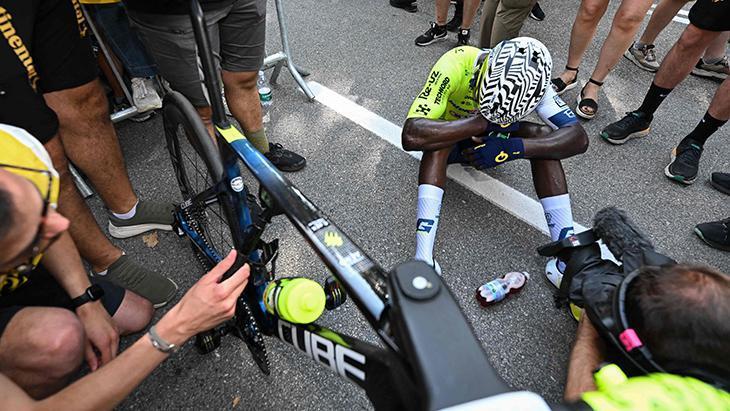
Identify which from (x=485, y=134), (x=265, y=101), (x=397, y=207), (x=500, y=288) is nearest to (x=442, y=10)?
(x=265, y=101)

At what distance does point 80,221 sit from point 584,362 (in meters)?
1.96

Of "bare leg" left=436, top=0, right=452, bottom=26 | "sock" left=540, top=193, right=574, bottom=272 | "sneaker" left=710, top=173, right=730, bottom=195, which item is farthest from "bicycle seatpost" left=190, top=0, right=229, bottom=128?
"bare leg" left=436, top=0, right=452, bottom=26

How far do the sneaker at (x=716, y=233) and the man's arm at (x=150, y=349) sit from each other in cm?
241

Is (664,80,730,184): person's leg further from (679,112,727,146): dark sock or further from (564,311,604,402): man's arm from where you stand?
(564,311,604,402): man's arm

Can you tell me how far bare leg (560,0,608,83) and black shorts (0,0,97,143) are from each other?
294cm

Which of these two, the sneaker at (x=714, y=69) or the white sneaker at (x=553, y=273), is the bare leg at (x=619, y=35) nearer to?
the sneaker at (x=714, y=69)

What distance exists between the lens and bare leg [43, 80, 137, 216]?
1.74 meters

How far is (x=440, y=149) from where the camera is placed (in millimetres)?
2104

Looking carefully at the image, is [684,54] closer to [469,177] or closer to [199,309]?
[469,177]

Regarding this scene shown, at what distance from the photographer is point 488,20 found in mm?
3484

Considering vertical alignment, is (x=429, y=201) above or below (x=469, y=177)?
above

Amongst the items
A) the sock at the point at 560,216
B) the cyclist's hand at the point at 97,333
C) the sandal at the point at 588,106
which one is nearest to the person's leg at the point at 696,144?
the sandal at the point at 588,106

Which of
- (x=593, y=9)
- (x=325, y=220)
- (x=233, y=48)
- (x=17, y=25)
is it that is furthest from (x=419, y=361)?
(x=593, y=9)

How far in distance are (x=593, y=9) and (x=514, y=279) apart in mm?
2056
